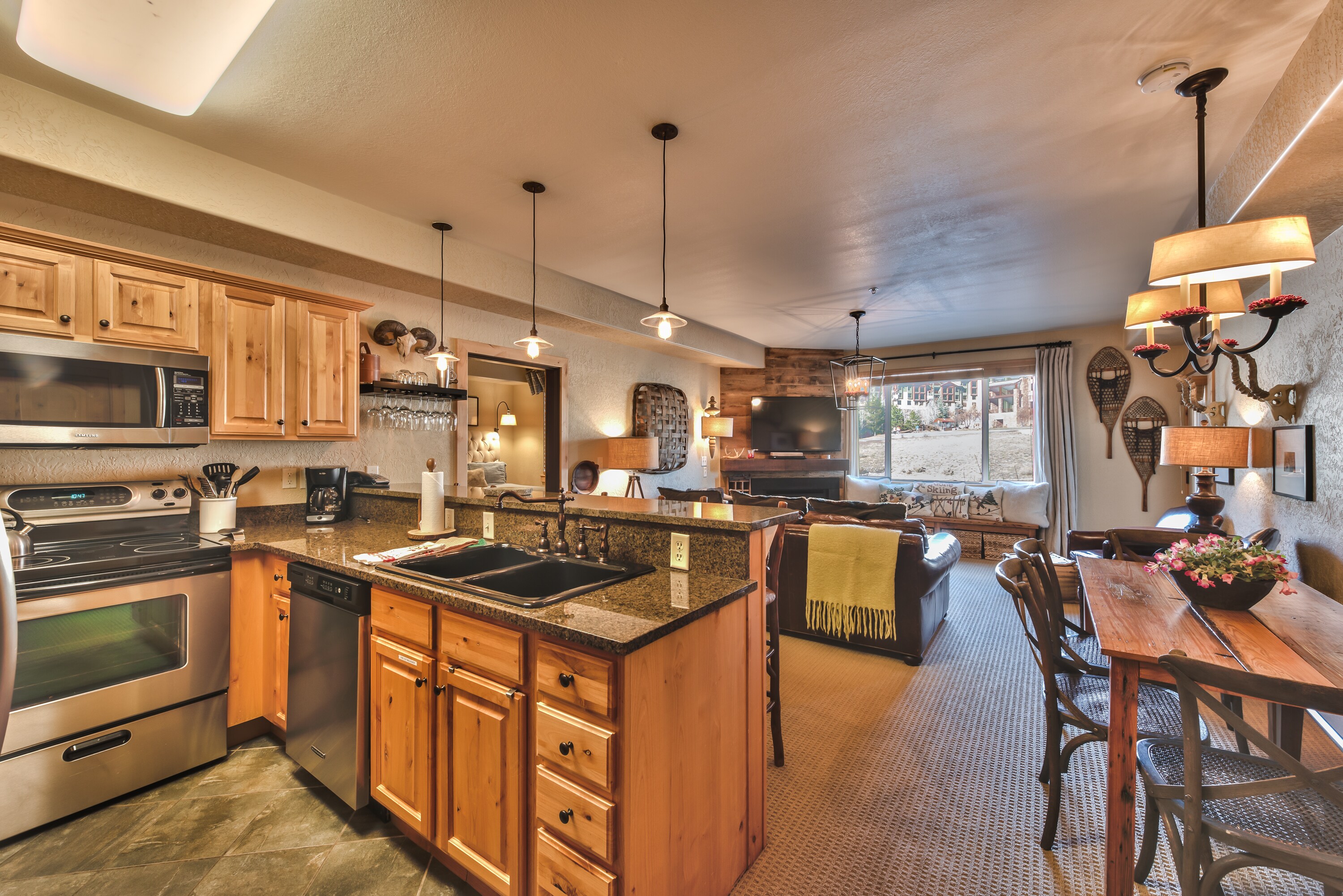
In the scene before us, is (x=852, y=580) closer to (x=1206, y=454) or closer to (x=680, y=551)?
(x=680, y=551)

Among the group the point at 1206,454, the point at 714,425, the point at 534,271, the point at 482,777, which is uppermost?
the point at 534,271

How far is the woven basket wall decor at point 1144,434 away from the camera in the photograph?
6.00m

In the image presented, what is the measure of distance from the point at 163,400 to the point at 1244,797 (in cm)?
371

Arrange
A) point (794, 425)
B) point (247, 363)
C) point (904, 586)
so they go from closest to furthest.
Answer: point (247, 363)
point (904, 586)
point (794, 425)

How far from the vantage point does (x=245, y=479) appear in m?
2.89

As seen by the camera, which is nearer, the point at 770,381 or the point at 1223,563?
the point at 1223,563

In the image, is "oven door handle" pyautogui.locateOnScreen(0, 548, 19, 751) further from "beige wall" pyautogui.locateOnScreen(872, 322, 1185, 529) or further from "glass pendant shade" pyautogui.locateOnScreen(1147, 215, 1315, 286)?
"beige wall" pyautogui.locateOnScreen(872, 322, 1185, 529)

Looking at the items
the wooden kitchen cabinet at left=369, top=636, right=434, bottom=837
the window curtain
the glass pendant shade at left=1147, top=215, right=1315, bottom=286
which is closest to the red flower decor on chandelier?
the glass pendant shade at left=1147, top=215, right=1315, bottom=286

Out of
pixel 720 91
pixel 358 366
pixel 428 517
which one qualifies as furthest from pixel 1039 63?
pixel 358 366

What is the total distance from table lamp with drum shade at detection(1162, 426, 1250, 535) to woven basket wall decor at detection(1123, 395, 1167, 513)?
7.65 feet

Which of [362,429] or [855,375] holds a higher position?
[855,375]

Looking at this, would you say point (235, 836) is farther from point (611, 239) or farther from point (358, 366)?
point (611, 239)

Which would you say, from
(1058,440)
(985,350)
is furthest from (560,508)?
(985,350)

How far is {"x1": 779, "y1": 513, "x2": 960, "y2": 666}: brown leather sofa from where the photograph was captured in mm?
3400
